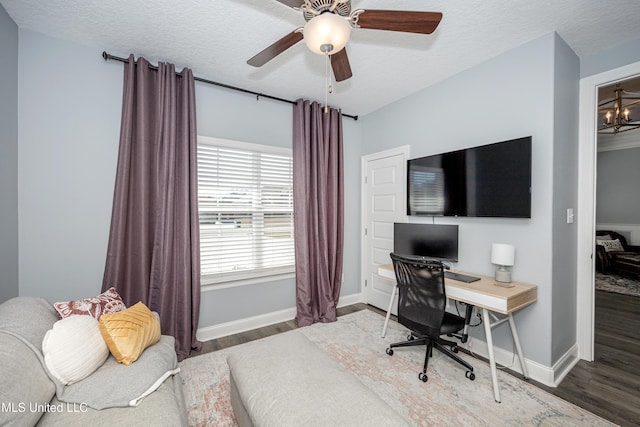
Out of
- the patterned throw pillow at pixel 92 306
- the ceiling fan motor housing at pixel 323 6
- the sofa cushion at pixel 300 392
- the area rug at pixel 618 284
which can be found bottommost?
the area rug at pixel 618 284

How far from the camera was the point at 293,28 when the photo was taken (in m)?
2.09

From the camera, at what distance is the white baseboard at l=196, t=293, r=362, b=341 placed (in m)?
2.85

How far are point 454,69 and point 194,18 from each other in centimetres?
241

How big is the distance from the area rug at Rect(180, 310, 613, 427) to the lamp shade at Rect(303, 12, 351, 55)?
6.48 feet

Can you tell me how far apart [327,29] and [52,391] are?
84.2 inches

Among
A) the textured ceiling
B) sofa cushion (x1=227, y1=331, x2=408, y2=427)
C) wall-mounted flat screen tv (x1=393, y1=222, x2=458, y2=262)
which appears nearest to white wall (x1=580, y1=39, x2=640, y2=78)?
the textured ceiling

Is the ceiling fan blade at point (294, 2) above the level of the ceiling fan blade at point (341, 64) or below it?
above

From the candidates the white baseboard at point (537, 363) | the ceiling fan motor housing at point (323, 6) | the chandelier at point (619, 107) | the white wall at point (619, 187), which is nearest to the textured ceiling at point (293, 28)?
the ceiling fan motor housing at point (323, 6)

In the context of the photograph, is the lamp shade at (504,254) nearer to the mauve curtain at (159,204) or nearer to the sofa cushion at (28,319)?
the mauve curtain at (159,204)

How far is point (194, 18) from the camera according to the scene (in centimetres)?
195

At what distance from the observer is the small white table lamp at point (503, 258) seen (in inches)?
86.3

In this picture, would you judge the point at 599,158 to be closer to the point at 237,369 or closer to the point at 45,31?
the point at 237,369

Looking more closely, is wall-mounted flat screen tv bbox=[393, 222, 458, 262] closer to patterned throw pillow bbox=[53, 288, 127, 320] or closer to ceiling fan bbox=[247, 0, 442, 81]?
ceiling fan bbox=[247, 0, 442, 81]

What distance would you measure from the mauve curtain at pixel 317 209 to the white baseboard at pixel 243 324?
0.20 metres
